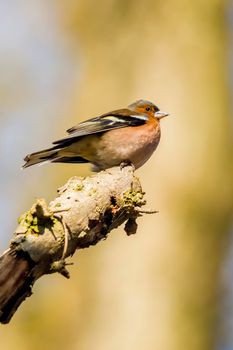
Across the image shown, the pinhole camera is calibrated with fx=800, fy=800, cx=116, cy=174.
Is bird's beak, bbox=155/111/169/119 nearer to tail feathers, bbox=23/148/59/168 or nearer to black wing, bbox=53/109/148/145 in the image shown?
black wing, bbox=53/109/148/145

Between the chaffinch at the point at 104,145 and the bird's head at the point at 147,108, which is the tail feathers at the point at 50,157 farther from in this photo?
the bird's head at the point at 147,108

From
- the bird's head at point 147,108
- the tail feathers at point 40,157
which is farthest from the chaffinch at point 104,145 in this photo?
the bird's head at point 147,108

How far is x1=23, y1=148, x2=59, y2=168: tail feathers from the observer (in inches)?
201

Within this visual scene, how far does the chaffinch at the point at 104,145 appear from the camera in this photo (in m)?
5.30

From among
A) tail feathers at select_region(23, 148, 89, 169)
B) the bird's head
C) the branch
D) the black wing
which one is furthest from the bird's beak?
the branch

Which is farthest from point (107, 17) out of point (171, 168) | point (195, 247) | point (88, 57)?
point (195, 247)

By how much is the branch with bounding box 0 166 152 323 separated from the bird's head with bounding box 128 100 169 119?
2359mm

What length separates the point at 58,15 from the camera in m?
9.99

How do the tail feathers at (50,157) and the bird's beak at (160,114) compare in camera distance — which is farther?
the bird's beak at (160,114)

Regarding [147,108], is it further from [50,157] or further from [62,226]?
[62,226]

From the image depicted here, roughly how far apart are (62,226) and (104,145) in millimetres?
2159

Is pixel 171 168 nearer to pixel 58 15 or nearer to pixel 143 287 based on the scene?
pixel 143 287

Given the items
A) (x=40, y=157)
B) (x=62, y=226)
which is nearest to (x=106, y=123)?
(x=40, y=157)

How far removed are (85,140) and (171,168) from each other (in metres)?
1.26
